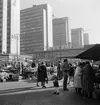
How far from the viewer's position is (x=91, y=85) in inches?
298

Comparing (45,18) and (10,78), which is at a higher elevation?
(45,18)

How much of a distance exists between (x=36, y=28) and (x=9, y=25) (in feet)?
112

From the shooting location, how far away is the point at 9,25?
94875 mm

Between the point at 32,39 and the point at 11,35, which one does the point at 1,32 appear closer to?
the point at 11,35

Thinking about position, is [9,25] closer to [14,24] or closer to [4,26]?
[14,24]

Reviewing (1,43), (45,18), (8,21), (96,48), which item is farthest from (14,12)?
(96,48)

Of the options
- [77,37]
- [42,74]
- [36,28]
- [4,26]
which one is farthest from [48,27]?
[42,74]

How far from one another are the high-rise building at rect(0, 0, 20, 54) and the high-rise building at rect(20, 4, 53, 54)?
26.3m

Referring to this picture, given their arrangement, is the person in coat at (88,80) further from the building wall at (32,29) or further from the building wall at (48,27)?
the building wall at (48,27)

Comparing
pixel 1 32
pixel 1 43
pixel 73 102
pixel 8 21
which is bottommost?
pixel 73 102

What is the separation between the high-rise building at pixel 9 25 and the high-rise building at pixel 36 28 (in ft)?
86.2

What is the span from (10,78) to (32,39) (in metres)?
113

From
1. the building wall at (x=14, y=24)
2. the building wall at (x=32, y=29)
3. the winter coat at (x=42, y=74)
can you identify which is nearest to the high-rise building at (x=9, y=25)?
the building wall at (x=14, y=24)

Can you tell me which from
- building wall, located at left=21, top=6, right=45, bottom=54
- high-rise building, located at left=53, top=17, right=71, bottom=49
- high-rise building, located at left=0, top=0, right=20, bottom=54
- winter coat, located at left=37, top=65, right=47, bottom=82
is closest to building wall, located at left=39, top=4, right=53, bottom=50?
high-rise building, located at left=53, top=17, right=71, bottom=49
